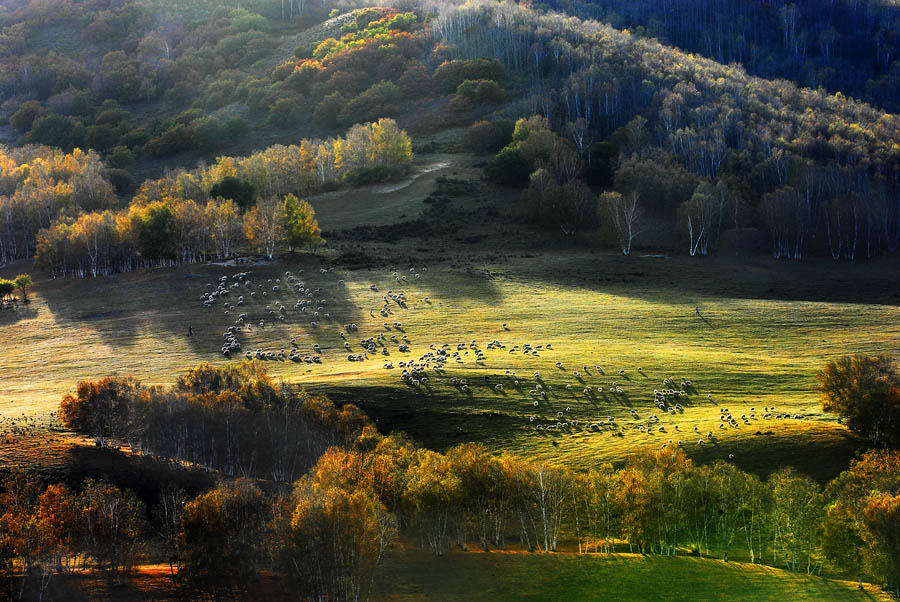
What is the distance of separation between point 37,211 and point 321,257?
178ft

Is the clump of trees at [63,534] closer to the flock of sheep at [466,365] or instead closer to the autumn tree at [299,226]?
the flock of sheep at [466,365]

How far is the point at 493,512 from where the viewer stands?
48.1 m

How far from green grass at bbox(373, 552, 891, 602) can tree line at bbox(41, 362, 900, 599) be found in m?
1.45

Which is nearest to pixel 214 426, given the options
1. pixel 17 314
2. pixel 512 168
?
pixel 17 314

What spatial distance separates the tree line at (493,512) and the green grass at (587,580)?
1454 millimetres

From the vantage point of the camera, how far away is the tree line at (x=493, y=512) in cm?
4019

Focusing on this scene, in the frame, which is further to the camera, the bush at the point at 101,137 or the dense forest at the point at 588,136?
the bush at the point at 101,137

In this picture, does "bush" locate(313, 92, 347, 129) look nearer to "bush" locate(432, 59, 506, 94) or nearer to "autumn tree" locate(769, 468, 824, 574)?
"bush" locate(432, 59, 506, 94)

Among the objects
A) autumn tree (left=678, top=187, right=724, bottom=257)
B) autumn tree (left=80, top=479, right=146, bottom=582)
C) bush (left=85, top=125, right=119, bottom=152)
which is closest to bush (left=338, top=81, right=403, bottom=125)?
bush (left=85, top=125, right=119, bottom=152)

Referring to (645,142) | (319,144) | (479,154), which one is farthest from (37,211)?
(645,142)

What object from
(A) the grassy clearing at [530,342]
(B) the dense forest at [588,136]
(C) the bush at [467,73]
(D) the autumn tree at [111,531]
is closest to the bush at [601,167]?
(B) the dense forest at [588,136]

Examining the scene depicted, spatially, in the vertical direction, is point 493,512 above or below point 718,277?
below

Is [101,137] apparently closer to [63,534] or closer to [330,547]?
[63,534]

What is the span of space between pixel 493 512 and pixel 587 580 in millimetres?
7590
